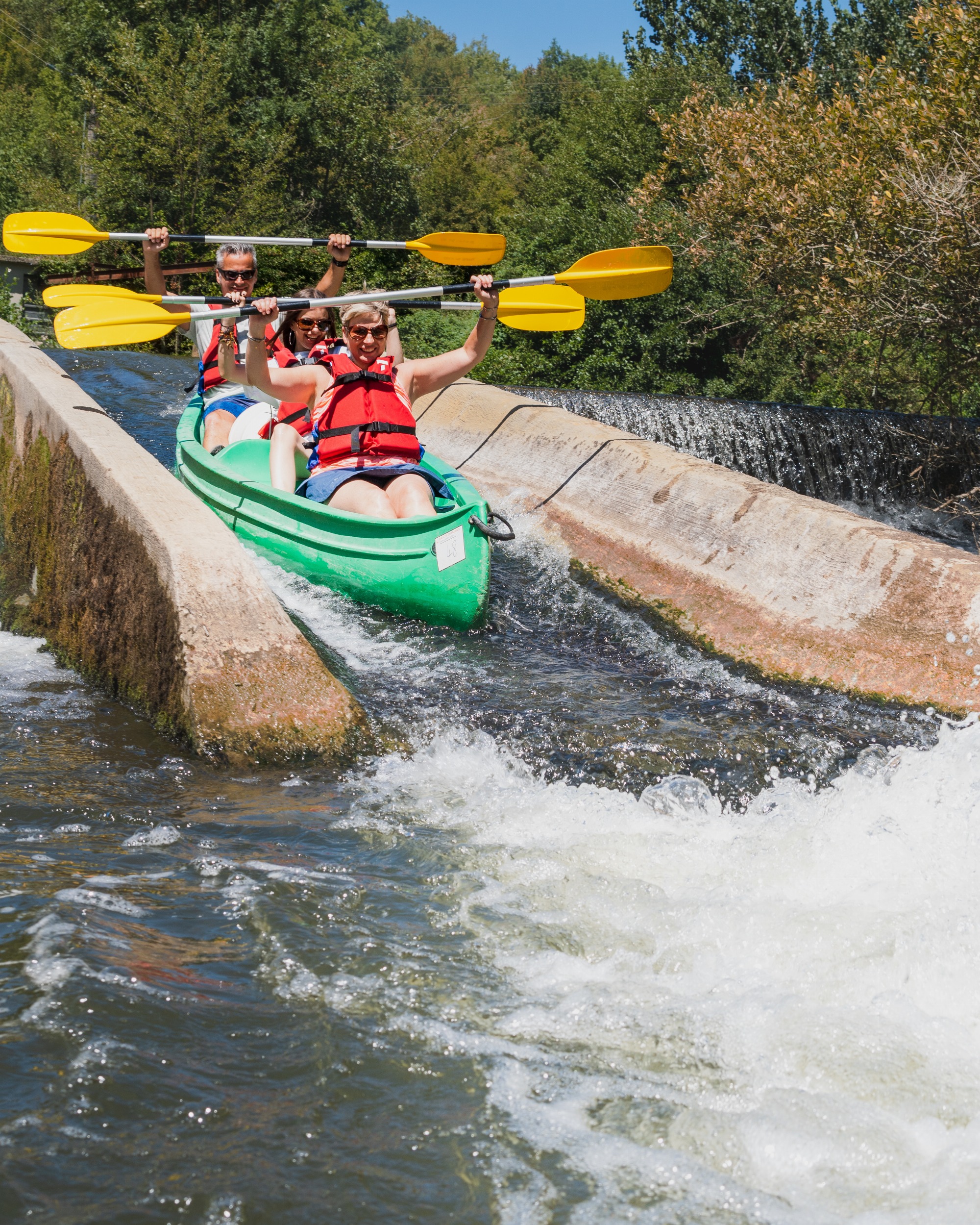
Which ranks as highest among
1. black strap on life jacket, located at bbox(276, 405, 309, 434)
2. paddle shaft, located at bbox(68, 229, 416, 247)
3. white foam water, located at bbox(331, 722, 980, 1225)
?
paddle shaft, located at bbox(68, 229, 416, 247)

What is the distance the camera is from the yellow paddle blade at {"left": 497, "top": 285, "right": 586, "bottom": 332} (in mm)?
7648

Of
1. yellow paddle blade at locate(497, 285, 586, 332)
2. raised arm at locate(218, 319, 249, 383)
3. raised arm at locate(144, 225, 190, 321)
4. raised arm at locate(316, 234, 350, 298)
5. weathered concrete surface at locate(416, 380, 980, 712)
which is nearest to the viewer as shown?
weathered concrete surface at locate(416, 380, 980, 712)

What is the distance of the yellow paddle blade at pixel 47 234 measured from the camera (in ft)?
25.3

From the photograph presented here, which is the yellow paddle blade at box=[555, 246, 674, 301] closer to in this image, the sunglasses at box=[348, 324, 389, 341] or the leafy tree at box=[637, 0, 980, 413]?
the sunglasses at box=[348, 324, 389, 341]

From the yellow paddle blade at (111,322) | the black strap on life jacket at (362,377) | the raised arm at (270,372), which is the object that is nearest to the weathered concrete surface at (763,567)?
the black strap on life jacket at (362,377)

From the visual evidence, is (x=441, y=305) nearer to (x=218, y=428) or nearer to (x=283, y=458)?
(x=218, y=428)

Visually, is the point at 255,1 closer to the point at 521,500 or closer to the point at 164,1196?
the point at 521,500

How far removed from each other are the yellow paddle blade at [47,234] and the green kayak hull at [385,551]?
317 centimetres

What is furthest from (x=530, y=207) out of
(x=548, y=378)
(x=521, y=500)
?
(x=521, y=500)

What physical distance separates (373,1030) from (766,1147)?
78 centimetres

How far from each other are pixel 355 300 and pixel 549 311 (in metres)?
2.12

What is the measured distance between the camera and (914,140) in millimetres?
8891

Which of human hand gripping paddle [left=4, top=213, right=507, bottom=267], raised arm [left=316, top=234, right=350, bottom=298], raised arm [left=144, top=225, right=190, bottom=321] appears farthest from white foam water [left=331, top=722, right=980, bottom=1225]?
human hand gripping paddle [left=4, top=213, right=507, bottom=267]

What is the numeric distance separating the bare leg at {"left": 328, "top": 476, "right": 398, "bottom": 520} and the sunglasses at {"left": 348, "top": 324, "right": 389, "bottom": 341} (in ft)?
2.33
